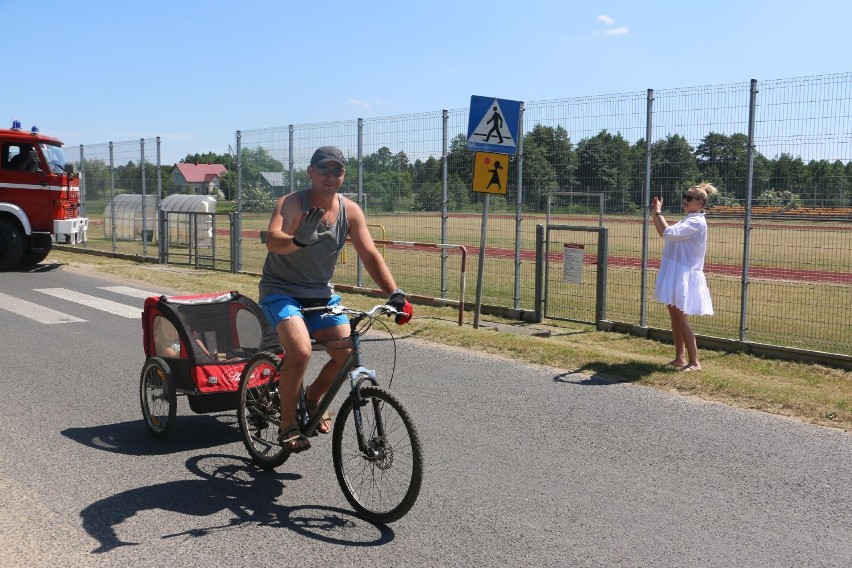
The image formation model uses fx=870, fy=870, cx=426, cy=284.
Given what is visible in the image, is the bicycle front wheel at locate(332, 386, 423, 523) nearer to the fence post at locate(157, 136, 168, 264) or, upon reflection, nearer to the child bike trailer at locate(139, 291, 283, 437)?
the child bike trailer at locate(139, 291, 283, 437)

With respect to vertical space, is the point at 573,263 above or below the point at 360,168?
below

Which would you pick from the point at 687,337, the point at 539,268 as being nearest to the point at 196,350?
the point at 687,337

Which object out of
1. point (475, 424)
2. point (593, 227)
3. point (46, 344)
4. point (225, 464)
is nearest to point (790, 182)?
point (593, 227)

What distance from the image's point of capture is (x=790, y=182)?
373 inches

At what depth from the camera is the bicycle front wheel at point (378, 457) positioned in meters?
4.53

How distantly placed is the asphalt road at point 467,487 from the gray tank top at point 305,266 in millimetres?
1204

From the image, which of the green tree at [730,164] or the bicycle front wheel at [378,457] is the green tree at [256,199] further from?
the bicycle front wheel at [378,457]

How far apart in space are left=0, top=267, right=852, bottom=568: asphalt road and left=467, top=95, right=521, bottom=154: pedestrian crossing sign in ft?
13.1

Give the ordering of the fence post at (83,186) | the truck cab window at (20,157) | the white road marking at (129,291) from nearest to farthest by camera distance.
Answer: the white road marking at (129,291) → the truck cab window at (20,157) → the fence post at (83,186)

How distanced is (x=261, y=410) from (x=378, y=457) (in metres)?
1.19

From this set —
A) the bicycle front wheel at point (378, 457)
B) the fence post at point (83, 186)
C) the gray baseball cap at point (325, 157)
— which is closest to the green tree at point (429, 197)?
the gray baseball cap at point (325, 157)

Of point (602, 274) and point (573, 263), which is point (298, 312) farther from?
point (573, 263)

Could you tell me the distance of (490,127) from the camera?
36.7 feet

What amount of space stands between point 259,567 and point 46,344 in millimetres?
6835
